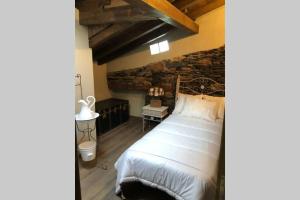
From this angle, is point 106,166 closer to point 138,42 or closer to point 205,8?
point 138,42

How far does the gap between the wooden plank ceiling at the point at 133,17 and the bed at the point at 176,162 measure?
4.77 ft

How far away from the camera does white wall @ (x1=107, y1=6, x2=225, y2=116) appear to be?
363 cm

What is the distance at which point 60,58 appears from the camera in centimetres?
51

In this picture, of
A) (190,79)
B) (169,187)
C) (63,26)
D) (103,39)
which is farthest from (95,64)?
(63,26)

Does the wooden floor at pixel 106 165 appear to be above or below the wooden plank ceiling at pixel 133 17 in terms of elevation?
below

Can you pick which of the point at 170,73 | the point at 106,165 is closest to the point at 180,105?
the point at 170,73

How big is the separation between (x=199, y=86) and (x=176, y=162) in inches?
90.0

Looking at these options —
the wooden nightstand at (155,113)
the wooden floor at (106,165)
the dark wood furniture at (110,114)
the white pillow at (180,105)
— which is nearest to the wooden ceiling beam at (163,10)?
the white pillow at (180,105)

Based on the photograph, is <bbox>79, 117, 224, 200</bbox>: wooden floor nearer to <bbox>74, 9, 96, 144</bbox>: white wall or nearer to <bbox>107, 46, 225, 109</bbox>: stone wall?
<bbox>74, 9, 96, 144</bbox>: white wall

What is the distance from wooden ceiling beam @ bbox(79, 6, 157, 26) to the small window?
1.66 metres

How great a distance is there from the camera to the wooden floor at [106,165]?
2297 mm

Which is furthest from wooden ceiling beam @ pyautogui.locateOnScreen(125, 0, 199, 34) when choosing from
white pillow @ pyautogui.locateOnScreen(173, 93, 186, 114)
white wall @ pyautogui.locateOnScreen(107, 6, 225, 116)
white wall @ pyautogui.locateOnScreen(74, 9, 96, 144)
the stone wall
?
white wall @ pyautogui.locateOnScreen(74, 9, 96, 144)

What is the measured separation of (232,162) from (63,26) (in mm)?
647

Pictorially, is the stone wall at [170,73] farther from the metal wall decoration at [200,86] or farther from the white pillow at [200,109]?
the white pillow at [200,109]
